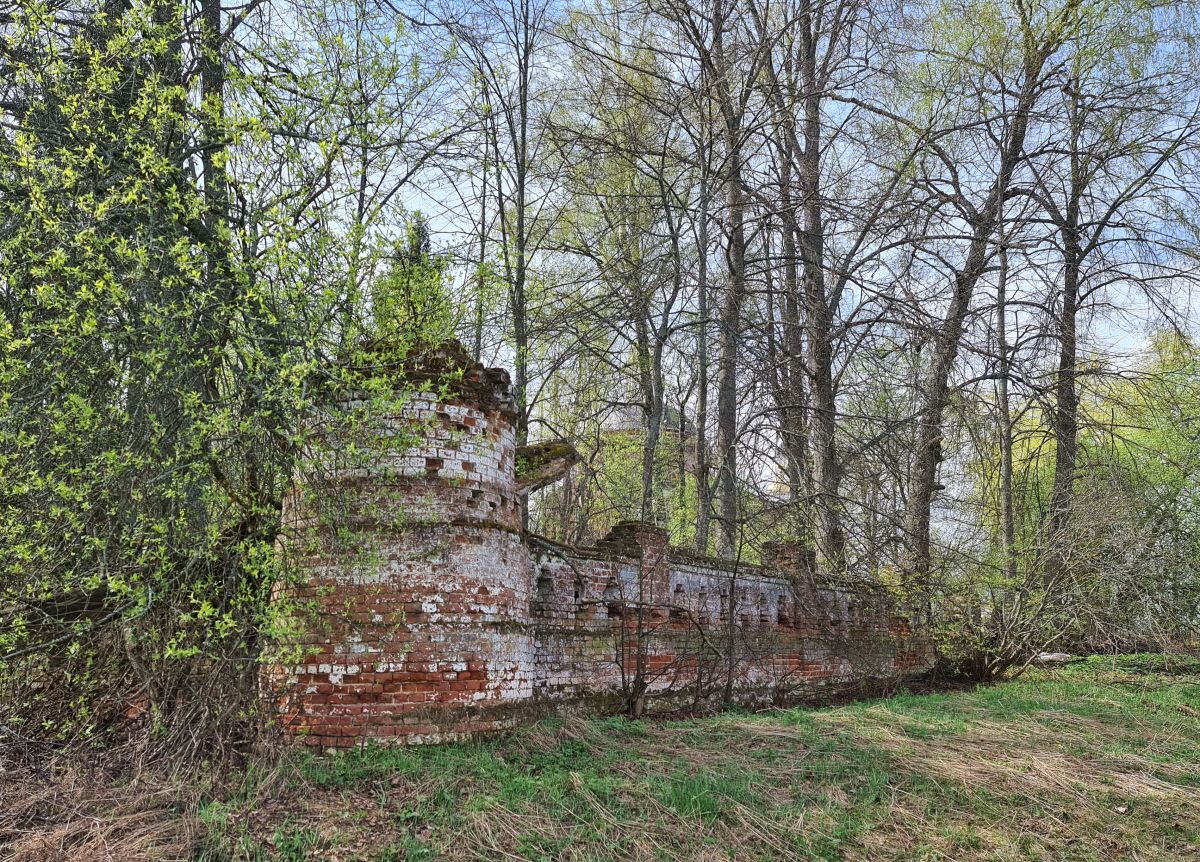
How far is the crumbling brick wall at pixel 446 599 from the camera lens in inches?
257

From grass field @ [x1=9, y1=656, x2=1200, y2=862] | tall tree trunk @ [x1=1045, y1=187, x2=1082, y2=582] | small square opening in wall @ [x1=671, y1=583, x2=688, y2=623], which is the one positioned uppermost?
tall tree trunk @ [x1=1045, y1=187, x2=1082, y2=582]

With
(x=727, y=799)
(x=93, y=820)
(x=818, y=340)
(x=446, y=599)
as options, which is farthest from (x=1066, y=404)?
(x=93, y=820)

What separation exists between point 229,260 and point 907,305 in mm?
9660

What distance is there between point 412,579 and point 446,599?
318 millimetres

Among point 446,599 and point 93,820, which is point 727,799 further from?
point 93,820

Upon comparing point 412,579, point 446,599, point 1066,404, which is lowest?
point 446,599

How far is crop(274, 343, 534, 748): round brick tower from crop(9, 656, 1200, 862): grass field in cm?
42

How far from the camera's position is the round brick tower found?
6.48 m

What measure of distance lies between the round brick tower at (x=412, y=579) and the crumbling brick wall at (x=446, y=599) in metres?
0.01

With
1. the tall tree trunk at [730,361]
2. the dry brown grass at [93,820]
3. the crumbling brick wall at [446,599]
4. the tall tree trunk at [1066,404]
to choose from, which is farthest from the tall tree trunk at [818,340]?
the dry brown grass at [93,820]

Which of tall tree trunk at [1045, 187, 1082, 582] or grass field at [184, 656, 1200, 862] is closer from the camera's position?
grass field at [184, 656, 1200, 862]

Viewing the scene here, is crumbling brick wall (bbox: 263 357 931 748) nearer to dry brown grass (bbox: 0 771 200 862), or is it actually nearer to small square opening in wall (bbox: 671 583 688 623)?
small square opening in wall (bbox: 671 583 688 623)

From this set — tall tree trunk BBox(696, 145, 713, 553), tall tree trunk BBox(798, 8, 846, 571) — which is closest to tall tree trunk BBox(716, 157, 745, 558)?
tall tree trunk BBox(696, 145, 713, 553)

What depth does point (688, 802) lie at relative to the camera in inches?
234
